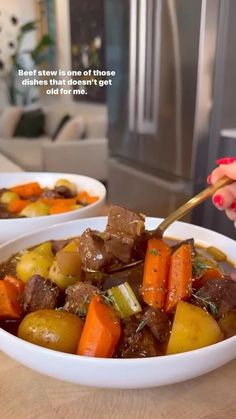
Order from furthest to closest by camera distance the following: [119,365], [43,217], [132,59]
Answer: [132,59] → [43,217] → [119,365]

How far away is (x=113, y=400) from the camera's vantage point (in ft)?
2.01

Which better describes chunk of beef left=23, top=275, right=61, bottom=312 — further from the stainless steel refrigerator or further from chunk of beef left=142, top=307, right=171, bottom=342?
the stainless steel refrigerator

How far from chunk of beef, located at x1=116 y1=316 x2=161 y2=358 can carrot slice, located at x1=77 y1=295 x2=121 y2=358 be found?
20 mm

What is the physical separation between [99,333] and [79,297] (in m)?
0.12

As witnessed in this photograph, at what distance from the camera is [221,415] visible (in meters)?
0.58

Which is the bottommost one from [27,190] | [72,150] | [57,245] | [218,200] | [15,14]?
[72,150]

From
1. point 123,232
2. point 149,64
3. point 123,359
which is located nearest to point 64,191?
point 123,232

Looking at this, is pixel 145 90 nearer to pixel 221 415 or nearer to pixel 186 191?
pixel 186 191

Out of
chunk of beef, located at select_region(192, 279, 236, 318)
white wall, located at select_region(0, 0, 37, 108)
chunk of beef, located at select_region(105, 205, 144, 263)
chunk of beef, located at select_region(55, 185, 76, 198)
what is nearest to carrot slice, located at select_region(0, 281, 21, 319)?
chunk of beef, located at select_region(105, 205, 144, 263)

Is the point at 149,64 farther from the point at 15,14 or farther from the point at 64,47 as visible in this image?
the point at 15,14

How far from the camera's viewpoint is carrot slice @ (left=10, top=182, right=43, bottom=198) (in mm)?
1546

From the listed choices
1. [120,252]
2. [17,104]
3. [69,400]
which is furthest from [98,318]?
[17,104]

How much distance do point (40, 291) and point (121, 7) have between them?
9.47 feet

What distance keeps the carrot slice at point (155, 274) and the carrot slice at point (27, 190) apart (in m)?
0.86
